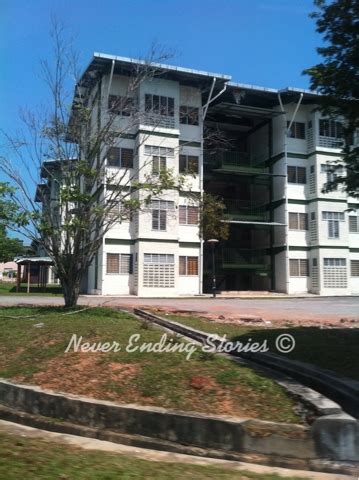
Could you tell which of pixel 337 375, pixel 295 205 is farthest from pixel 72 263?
pixel 295 205

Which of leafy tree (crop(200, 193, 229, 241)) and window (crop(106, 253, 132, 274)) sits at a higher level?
leafy tree (crop(200, 193, 229, 241))

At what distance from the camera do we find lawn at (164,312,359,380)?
8898 millimetres

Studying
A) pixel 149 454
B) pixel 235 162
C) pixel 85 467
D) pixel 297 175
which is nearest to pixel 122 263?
pixel 235 162

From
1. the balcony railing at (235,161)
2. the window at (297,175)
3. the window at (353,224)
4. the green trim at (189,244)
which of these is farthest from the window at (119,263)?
the window at (353,224)

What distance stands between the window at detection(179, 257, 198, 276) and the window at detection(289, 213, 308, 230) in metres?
9.45

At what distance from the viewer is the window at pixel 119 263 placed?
39.3 meters

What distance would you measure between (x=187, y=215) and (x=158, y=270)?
5.05 metres

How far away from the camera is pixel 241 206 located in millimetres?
48438

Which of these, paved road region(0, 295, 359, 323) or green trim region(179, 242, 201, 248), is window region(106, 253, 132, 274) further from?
paved road region(0, 295, 359, 323)

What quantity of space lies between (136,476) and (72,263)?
37.5 ft

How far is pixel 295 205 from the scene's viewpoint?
45719mm

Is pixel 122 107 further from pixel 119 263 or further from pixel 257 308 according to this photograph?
pixel 119 263

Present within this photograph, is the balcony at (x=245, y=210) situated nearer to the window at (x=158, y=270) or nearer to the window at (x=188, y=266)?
the window at (x=188, y=266)

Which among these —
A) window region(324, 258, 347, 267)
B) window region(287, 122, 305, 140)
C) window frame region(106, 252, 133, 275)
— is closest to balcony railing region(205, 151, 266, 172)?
window region(287, 122, 305, 140)
